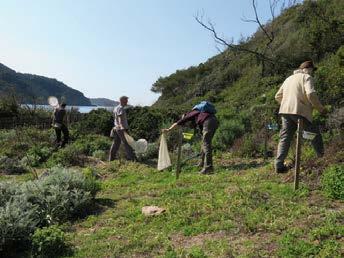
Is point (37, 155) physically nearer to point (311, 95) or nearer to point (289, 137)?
point (289, 137)

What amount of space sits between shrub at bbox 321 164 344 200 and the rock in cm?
230

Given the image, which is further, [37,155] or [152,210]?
[37,155]

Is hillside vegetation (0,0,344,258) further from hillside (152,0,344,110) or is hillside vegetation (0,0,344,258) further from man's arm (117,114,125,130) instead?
hillside (152,0,344,110)

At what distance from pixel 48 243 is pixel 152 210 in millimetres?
1665

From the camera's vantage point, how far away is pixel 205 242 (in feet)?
18.6

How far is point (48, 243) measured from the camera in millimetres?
5895

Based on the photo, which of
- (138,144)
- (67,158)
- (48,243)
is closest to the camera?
(48,243)

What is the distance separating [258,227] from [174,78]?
128 feet

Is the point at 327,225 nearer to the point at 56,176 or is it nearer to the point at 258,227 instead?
the point at 258,227

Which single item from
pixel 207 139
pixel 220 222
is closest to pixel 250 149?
pixel 207 139

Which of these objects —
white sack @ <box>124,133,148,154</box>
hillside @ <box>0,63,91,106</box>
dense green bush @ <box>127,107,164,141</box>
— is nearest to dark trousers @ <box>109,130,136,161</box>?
white sack @ <box>124,133,148,154</box>

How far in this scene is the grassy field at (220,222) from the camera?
5328mm

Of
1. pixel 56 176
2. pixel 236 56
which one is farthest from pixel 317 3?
pixel 56 176

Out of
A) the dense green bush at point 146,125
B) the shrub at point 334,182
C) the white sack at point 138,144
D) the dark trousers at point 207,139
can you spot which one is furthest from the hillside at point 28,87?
Answer: the shrub at point 334,182
